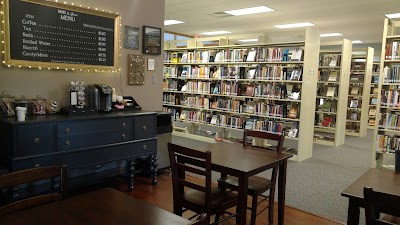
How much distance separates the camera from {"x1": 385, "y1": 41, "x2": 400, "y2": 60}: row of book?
475 centimetres

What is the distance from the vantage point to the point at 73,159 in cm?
327

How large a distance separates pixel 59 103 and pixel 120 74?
2.95ft

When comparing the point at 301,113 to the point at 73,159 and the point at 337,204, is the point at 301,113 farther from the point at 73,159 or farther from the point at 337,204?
the point at 73,159

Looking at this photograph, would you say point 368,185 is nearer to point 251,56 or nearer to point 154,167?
point 154,167

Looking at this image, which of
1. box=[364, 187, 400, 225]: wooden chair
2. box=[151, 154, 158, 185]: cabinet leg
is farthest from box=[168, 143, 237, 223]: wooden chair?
box=[151, 154, 158, 185]: cabinet leg

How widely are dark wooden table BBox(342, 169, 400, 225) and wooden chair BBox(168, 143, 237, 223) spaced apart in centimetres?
92

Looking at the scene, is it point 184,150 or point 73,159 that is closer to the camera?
point 184,150

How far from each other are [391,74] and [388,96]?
1.09 feet

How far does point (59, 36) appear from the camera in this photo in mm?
3594

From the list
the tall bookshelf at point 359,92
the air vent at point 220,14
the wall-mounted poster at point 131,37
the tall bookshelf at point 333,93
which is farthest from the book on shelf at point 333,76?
the wall-mounted poster at point 131,37

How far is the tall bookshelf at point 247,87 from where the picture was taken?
5.78 metres

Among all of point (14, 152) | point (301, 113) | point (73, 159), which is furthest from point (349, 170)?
point (14, 152)

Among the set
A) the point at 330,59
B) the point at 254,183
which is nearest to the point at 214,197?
the point at 254,183

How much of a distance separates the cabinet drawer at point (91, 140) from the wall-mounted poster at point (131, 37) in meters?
1.27
